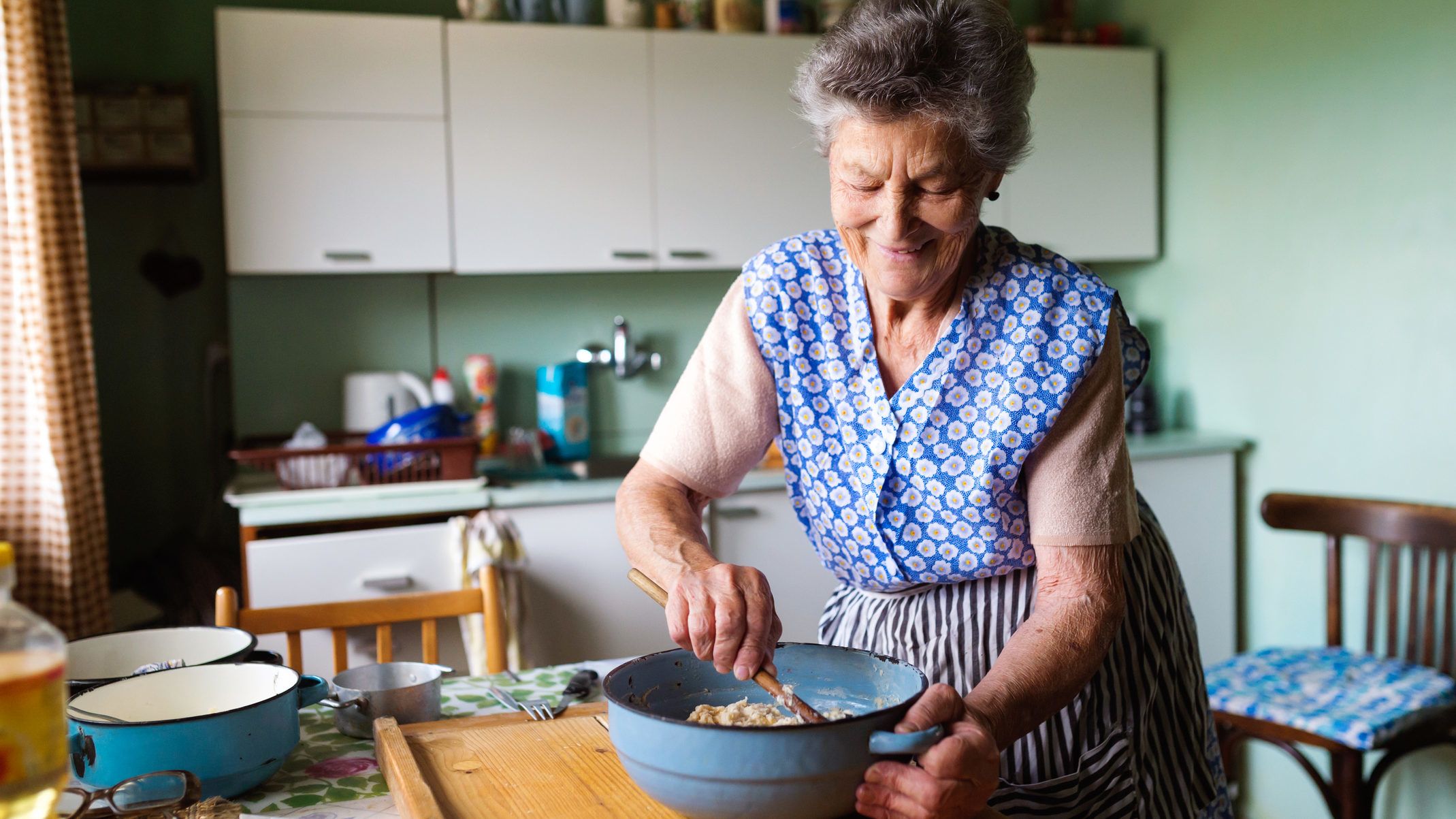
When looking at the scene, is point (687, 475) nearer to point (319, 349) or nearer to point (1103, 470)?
point (1103, 470)

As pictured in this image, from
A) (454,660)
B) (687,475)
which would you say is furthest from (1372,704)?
(454,660)

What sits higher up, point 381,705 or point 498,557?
point 381,705

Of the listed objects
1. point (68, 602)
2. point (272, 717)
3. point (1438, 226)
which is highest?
point (1438, 226)

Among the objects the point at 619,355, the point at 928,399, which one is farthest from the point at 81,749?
the point at 619,355

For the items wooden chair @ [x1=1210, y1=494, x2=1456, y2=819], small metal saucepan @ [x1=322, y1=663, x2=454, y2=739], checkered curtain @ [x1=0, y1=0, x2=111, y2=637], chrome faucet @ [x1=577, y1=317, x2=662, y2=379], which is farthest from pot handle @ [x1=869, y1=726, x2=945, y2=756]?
chrome faucet @ [x1=577, y1=317, x2=662, y2=379]

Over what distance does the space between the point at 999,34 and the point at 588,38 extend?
196 cm

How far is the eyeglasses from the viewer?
2.93ft

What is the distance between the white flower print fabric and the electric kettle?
185cm

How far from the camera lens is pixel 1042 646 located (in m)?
1.05

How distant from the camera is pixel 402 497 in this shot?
2.54 meters

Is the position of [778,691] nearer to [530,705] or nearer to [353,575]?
[530,705]

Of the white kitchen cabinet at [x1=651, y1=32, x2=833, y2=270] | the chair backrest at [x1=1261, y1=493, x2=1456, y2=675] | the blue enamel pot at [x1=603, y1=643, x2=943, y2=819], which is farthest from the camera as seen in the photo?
the white kitchen cabinet at [x1=651, y1=32, x2=833, y2=270]

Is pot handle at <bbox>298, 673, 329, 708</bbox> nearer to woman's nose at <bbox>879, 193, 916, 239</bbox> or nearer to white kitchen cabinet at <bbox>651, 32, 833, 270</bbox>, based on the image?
woman's nose at <bbox>879, 193, 916, 239</bbox>

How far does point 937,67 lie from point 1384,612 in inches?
86.4
